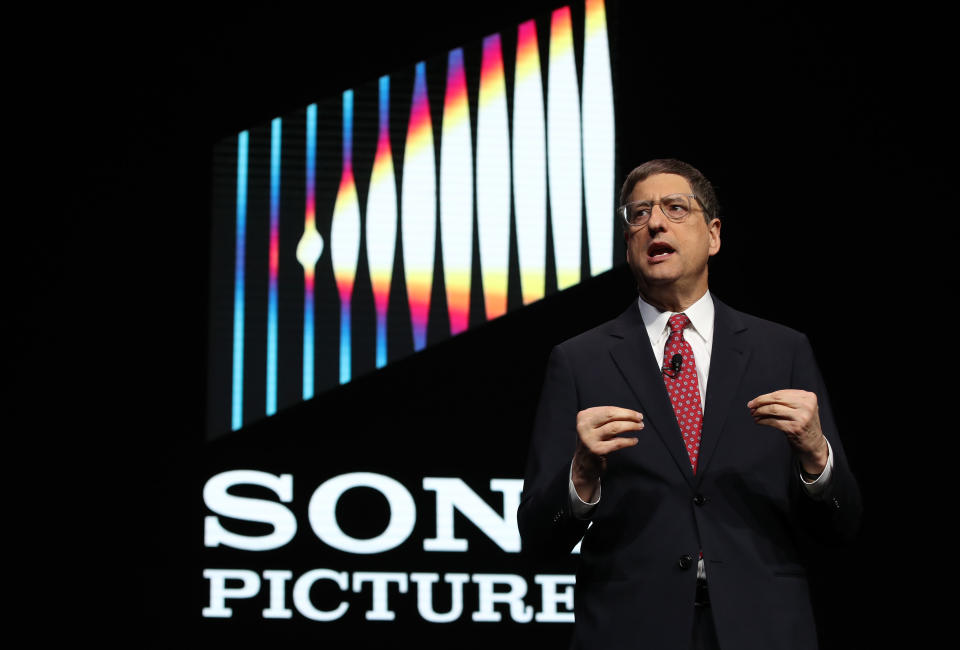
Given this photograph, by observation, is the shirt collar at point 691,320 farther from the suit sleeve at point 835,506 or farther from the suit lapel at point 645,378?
the suit sleeve at point 835,506

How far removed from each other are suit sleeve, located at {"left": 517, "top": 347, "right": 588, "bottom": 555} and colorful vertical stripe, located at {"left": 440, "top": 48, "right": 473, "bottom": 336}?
222 centimetres

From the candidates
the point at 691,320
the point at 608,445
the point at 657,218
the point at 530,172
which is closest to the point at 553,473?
the point at 608,445

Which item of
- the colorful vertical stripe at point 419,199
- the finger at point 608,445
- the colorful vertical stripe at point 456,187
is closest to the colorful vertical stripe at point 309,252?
the colorful vertical stripe at point 419,199

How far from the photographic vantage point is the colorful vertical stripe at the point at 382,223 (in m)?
4.01

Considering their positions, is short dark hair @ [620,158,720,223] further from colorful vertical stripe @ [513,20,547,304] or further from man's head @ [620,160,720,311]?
colorful vertical stripe @ [513,20,547,304]

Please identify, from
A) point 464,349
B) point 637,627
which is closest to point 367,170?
point 464,349

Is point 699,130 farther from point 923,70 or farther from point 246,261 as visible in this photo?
point 246,261

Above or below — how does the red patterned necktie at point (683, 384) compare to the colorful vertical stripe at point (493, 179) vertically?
below

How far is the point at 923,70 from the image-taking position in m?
4.27

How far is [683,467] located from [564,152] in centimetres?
257

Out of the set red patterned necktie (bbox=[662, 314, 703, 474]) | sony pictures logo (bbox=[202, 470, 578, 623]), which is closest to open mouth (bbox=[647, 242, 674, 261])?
red patterned necktie (bbox=[662, 314, 703, 474])

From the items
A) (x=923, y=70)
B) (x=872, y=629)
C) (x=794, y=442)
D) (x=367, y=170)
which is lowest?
(x=872, y=629)

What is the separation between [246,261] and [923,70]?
8.49 feet

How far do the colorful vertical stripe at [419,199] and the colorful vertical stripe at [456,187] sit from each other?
0.04 meters
